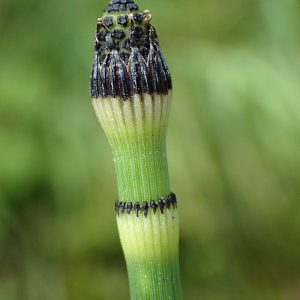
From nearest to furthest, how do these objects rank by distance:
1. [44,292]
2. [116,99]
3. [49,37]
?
[116,99] → [44,292] → [49,37]

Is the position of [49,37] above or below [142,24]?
above

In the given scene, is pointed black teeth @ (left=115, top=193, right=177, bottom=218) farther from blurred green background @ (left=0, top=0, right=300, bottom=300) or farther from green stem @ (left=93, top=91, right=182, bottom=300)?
blurred green background @ (left=0, top=0, right=300, bottom=300)

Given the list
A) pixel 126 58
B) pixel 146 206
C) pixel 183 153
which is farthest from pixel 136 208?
pixel 183 153

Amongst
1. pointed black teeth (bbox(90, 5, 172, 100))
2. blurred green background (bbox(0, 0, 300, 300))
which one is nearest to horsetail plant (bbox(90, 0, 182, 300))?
pointed black teeth (bbox(90, 5, 172, 100))

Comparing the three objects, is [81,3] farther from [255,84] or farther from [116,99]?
[116,99]

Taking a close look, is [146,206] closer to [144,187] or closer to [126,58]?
[144,187]

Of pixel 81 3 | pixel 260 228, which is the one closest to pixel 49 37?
pixel 81 3
